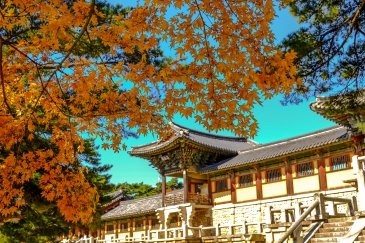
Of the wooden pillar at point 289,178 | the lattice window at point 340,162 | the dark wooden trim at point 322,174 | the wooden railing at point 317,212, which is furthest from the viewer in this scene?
the wooden pillar at point 289,178

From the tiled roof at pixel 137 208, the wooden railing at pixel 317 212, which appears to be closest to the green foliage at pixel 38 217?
the wooden railing at pixel 317 212

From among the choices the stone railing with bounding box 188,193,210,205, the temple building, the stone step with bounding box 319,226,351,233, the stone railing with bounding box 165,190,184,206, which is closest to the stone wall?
the temple building

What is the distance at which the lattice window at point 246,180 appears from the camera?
24.9 meters

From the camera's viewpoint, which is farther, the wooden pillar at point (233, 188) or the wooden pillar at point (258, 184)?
the wooden pillar at point (233, 188)

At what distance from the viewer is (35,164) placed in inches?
297

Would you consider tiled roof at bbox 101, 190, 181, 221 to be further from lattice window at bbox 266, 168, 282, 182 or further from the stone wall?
lattice window at bbox 266, 168, 282, 182

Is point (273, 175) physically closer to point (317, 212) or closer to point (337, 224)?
point (317, 212)

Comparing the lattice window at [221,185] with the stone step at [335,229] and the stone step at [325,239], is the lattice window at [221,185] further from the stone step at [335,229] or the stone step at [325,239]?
the stone step at [325,239]

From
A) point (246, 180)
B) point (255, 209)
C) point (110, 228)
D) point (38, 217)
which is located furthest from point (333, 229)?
point (110, 228)

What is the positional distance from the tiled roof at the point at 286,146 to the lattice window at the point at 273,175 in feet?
3.23

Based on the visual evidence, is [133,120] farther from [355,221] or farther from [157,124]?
[355,221]

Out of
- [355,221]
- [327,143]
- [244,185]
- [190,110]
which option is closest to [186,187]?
[244,185]

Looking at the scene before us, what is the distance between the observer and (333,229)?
1049cm

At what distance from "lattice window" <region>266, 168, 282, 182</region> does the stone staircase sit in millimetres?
12518
